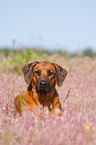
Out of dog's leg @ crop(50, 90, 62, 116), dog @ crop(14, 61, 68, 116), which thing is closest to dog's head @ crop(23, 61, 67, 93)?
dog @ crop(14, 61, 68, 116)

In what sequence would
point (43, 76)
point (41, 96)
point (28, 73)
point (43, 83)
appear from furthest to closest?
1. point (28, 73)
2. point (41, 96)
3. point (43, 76)
4. point (43, 83)

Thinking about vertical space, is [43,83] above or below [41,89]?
above

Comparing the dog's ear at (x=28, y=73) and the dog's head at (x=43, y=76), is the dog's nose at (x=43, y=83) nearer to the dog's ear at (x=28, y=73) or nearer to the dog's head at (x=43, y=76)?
the dog's head at (x=43, y=76)

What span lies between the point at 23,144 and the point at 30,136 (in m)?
0.15

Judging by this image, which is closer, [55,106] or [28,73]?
[55,106]

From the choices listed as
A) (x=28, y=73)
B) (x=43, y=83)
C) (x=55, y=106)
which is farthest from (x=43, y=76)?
(x=55, y=106)

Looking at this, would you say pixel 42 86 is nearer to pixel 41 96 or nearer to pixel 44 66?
pixel 41 96

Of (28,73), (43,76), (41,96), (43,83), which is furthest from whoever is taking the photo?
(28,73)

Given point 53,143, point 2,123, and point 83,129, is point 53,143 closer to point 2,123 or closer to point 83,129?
point 83,129

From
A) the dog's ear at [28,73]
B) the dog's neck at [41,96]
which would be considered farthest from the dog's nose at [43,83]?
the dog's ear at [28,73]

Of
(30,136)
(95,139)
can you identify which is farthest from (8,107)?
(95,139)

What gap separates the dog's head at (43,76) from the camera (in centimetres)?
422

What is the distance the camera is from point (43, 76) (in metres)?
4.34

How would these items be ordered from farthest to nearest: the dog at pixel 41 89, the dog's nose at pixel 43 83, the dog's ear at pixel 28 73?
the dog's ear at pixel 28 73
the dog at pixel 41 89
the dog's nose at pixel 43 83
